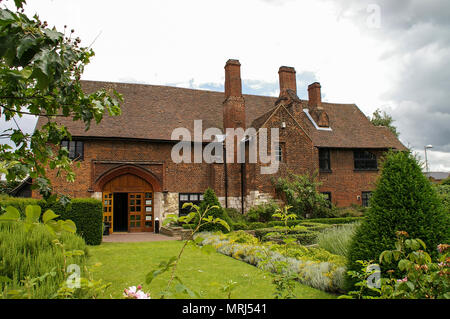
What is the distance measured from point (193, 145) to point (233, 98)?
409cm

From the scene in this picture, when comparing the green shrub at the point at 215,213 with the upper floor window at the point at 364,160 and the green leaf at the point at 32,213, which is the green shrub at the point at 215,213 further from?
the upper floor window at the point at 364,160

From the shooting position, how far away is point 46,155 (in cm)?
301

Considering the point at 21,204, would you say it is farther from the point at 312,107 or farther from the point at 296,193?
the point at 312,107

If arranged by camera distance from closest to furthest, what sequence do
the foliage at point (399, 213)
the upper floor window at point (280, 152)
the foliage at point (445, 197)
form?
the foliage at point (399, 213) < the foliage at point (445, 197) < the upper floor window at point (280, 152)

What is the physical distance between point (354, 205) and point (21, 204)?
20455 mm

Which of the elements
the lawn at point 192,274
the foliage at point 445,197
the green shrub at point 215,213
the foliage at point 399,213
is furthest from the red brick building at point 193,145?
the foliage at point 399,213

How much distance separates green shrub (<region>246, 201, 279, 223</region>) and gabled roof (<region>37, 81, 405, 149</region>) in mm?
5283

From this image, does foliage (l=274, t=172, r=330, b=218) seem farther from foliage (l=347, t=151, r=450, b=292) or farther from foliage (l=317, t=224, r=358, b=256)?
foliage (l=347, t=151, r=450, b=292)

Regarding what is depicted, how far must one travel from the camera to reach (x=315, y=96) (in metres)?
25.4

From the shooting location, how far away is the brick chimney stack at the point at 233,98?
2072 centimetres

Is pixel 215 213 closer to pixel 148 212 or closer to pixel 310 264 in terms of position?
pixel 148 212

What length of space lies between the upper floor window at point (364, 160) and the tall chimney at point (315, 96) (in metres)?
4.74

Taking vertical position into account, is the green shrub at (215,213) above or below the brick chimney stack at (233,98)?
below
